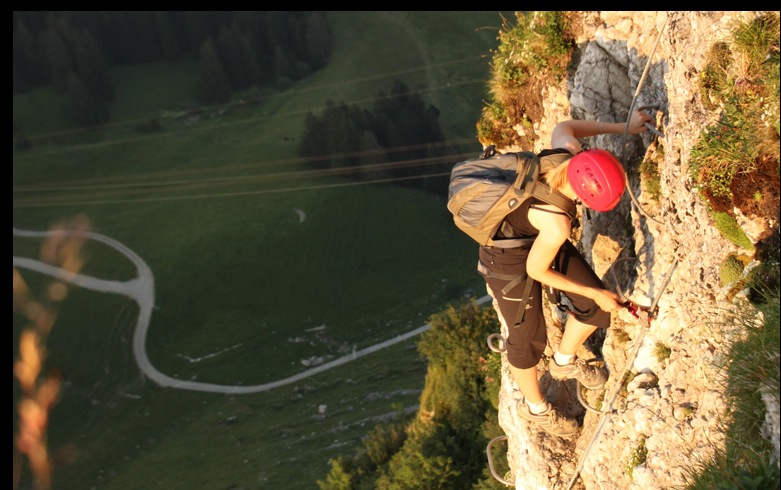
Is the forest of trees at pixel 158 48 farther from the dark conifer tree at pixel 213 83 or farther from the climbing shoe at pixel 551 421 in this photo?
the climbing shoe at pixel 551 421

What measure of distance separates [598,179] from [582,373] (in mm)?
3615

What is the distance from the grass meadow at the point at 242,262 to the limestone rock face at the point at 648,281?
104 feet

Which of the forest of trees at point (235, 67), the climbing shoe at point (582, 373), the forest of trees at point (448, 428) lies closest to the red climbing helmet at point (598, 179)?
the climbing shoe at point (582, 373)

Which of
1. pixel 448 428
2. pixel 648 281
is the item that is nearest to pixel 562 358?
pixel 648 281

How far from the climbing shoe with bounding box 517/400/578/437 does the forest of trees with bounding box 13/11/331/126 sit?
134m

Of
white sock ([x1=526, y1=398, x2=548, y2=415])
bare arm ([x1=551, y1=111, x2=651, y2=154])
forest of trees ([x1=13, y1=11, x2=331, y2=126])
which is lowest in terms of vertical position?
forest of trees ([x1=13, y1=11, x2=331, y2=126])

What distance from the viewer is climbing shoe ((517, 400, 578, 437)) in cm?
966

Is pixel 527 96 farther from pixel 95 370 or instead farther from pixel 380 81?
pixel 380 81

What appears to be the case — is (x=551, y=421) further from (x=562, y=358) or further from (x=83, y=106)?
(x=83, y=106)

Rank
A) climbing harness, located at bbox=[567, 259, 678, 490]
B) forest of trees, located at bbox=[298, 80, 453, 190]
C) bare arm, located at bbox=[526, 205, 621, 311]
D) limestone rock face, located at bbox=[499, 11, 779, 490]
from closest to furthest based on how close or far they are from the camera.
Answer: bare arm, located at bbox=[526, 205, 621, 311] < limestone rock face, located at bbox=[499, 11, 779, 490] < climbing harness, located at bbox=[567, 259, 678, 490] < forest of trees, located at bbox=[298, 80, 453, 190]

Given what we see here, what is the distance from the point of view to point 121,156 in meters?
122

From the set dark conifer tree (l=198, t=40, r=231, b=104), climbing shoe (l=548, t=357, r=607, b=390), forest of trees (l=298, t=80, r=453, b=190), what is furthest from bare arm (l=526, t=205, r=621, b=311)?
dark conifer tree (l=198, t=40, r=231, b=104)

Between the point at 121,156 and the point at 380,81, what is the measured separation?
51.5 m

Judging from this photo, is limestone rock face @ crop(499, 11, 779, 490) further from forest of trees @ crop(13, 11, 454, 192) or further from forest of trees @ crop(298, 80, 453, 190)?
forest of trees @ crop(13, 11, 454, 192)
